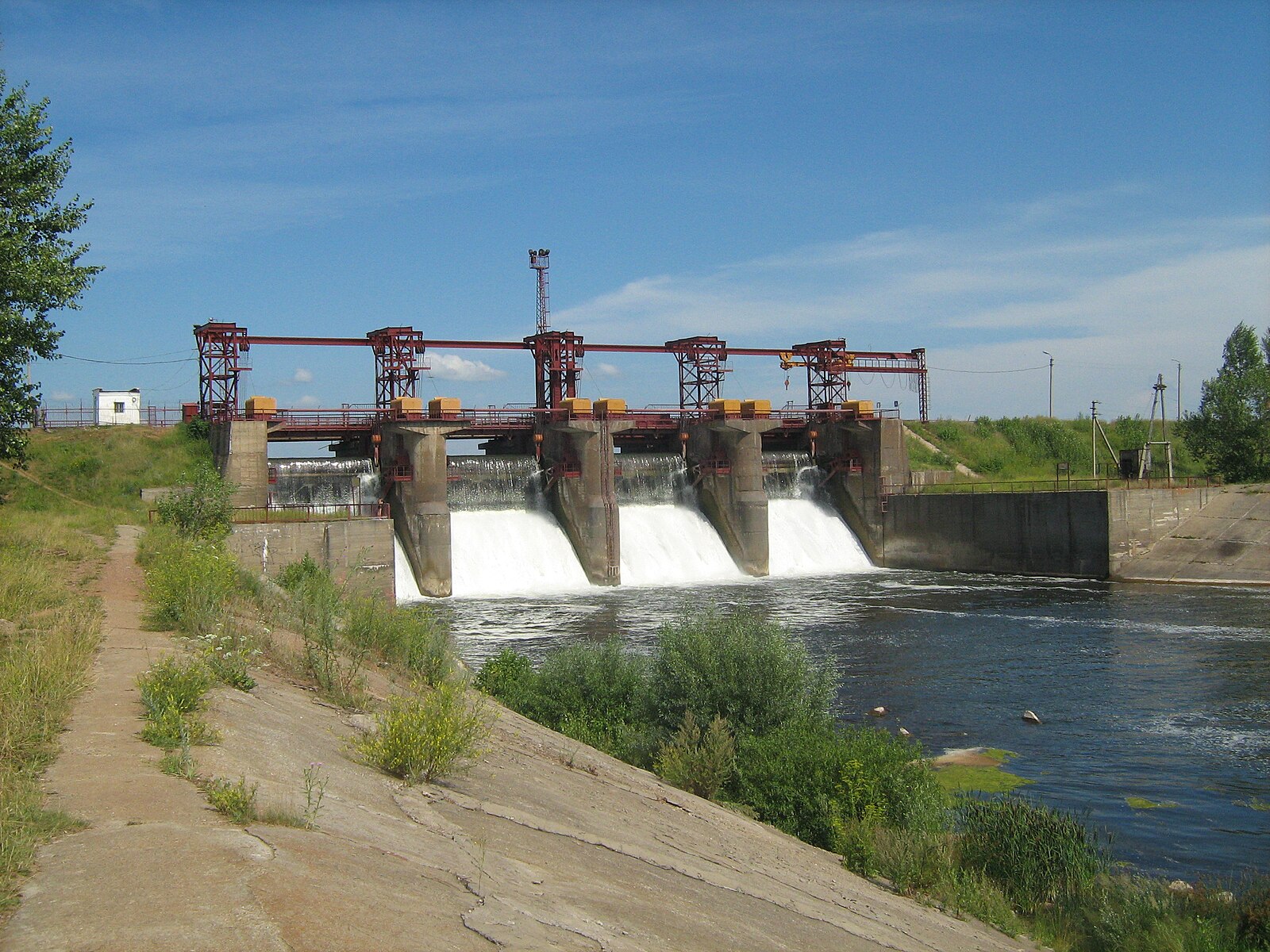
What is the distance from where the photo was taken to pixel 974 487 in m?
49.8

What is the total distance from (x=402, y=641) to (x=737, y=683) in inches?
191

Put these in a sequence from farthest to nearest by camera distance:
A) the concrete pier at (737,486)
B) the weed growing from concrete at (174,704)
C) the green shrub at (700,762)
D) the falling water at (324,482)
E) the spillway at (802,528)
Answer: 1. the spillway at (802,528)
2. the concrete pier at (737,486)
3. the falling water at (324,482)
4. the green shrub at (700,762)
5. the weed growing from concrete at (174,704)

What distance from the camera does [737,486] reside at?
4428 cm

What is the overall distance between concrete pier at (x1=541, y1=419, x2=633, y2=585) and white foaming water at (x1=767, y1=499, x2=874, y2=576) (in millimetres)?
7589

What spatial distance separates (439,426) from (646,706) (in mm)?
24454

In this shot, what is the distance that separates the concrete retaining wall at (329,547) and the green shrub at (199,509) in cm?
182

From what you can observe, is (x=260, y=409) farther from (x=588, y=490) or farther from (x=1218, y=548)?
(x=1218, y=548)

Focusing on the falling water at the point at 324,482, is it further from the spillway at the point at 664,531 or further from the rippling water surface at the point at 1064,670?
the spillway at the point at 664,531

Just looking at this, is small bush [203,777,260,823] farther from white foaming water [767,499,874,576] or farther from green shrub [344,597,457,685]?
white foaming water [767,499,874,576]

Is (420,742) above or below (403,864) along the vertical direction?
above

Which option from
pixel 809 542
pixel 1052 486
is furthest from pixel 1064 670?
pixel 1052 486

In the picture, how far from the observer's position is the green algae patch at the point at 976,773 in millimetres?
15305

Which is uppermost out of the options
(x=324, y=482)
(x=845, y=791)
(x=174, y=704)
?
(x=324, y=482)

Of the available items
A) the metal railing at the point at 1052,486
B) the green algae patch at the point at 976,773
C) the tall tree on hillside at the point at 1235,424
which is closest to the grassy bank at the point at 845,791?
the green algae patch at the point at 976,773
